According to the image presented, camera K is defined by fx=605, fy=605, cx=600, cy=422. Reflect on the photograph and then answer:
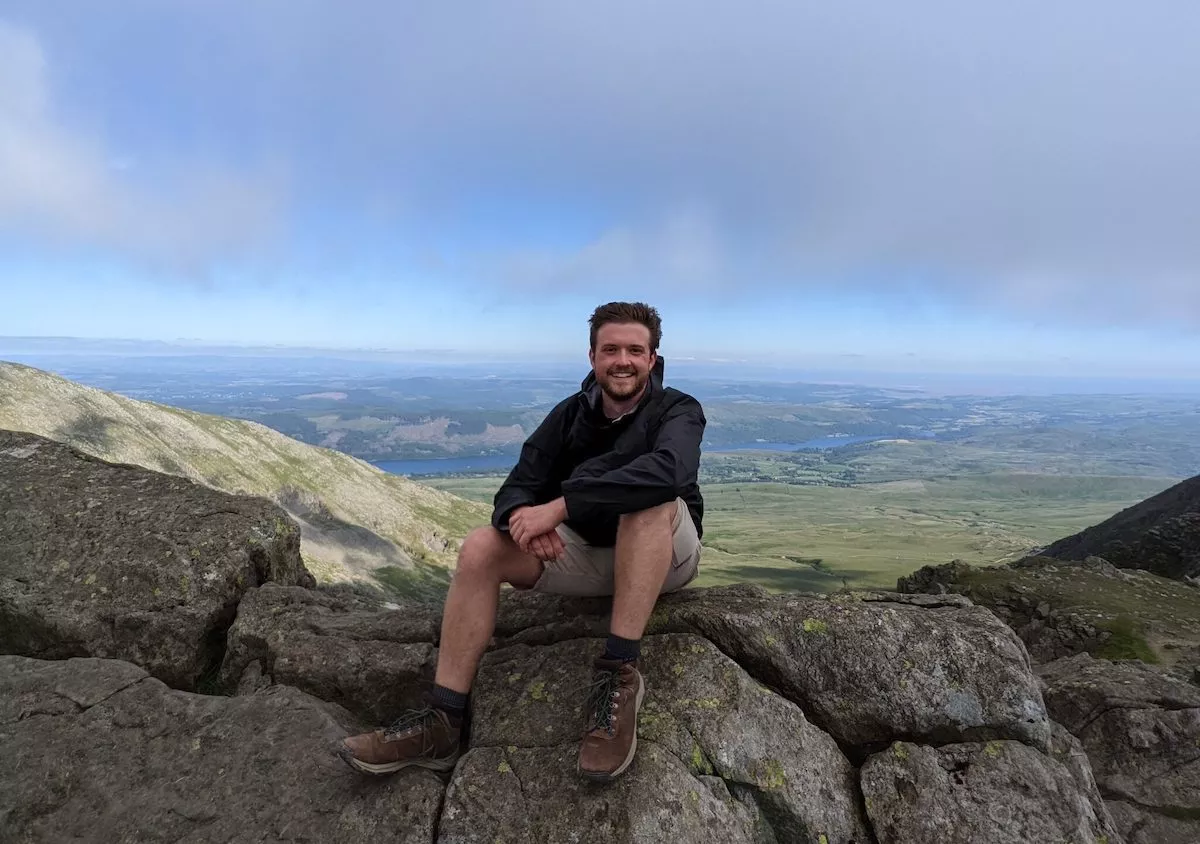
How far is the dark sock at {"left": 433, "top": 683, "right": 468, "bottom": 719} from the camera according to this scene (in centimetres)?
886

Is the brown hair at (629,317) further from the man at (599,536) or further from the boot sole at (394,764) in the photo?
the boot sole at (394,764)

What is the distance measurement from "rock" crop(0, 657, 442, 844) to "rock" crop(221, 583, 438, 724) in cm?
70

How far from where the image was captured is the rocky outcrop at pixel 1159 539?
58844 millimetres

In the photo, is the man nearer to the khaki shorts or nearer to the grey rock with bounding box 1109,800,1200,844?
the khaki shorts

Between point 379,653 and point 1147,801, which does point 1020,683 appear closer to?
point 1147,801

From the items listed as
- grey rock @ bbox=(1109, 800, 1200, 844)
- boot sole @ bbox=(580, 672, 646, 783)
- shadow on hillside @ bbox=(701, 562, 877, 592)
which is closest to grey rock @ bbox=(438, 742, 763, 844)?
boot sole @ bbox=(580, 672, 646, 783)

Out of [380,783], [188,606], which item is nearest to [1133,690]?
[380,783]

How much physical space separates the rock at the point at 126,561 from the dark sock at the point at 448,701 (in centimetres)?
613

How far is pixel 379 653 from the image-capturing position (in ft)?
36.4

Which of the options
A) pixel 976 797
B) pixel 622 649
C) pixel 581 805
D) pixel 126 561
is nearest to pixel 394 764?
pixel 581 805

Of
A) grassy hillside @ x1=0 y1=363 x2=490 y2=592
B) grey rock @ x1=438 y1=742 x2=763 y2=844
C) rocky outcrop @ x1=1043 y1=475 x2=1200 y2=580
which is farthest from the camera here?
grassy hillside @ x1=0 y1=363 x2=490 y2=592

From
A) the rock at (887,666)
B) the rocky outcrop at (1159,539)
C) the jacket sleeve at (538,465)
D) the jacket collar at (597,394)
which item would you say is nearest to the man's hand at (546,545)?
the jacket sleeve at (538,465)

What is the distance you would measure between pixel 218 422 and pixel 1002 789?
21947cm

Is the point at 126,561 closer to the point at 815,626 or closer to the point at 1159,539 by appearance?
the point at 815,626
